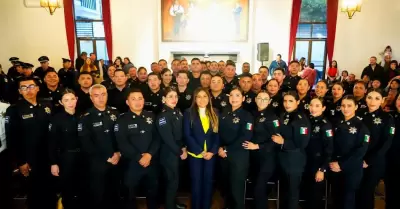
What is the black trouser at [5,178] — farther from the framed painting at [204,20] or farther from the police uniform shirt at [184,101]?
the framed painting at [204,20]

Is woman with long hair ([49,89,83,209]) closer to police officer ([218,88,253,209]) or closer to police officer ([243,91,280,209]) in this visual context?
police officer ([218,88,253,209])

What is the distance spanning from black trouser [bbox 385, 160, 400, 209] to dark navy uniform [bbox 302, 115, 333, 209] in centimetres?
68

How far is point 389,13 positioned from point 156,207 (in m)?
9.87

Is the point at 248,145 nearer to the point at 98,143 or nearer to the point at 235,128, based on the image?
the point at 235,128

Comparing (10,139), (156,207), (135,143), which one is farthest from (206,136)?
(10,139)

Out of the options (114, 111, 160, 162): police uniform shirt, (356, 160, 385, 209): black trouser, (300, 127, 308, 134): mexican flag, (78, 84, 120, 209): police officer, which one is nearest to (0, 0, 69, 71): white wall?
(78, 84, 120, 209): police officer

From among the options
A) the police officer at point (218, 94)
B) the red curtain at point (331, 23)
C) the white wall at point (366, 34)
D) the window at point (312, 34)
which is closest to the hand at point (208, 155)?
the police officer at point (218, 94)

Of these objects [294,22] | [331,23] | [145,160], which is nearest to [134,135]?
[145,160]

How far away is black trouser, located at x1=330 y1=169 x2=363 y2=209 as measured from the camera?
118 inches

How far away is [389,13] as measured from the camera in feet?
30.9

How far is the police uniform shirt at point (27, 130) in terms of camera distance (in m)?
3.04

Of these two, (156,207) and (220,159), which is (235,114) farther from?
(156,207)

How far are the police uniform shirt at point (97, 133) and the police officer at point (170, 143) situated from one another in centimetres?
50

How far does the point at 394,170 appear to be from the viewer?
319cm
